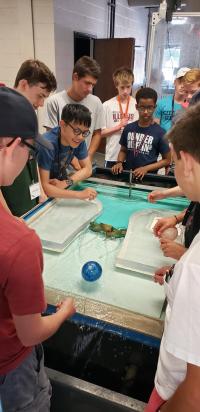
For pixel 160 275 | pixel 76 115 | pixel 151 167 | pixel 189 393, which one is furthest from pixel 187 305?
pixel 151 167

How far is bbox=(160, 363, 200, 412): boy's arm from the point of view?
1.80ft

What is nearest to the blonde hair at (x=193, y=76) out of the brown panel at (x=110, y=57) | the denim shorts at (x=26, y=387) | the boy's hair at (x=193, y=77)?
the boy's hair at (x=193, y=77)

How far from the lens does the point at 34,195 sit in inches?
61.4

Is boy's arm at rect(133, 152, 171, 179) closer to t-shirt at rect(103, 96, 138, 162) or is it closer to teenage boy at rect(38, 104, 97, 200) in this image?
teenage boy at rect(38, 104, 97, 200)

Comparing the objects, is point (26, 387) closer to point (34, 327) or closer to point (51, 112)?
point (34, 327)

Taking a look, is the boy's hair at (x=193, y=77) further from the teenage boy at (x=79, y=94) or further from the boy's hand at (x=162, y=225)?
the boy's hand at (x=162, y=225)

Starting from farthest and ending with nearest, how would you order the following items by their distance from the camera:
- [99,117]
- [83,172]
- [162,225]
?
[99,117]
[83,172]
[162,225]

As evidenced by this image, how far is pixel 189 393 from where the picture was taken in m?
0.56

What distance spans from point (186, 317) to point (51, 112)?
2.06m

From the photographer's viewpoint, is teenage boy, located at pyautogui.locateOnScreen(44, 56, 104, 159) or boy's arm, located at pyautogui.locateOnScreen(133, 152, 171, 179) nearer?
boy's arm, located at pyautogui.locateOnScreen(133, 152, 171, 179)

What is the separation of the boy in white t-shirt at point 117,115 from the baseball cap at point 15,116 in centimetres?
227

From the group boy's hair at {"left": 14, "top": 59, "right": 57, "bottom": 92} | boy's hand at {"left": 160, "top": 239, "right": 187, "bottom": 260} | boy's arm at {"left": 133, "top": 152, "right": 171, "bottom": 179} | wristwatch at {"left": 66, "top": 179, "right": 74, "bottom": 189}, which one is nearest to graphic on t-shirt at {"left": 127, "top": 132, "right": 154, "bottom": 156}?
boy's arm at {"left": 133, "top": 152, "right": 171, "bottom": 179}

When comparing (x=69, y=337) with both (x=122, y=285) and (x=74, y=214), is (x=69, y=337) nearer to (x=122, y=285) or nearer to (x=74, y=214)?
(x=122, y=285)

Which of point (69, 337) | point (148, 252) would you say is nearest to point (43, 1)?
point (148, 252)
